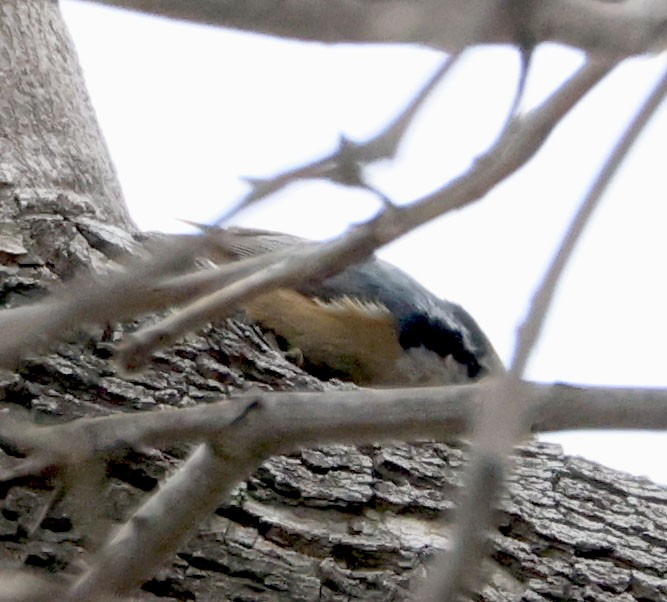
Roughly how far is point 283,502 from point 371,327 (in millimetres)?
807

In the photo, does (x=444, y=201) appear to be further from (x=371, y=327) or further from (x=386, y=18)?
(x=371, y=327)

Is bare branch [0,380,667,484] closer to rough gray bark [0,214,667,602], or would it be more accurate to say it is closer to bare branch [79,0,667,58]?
bare branch [79,0,667,58]

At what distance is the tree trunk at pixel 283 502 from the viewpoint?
152 centimetres

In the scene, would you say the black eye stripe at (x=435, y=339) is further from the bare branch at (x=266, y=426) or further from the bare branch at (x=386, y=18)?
the bare branch at (x=386, y=18)

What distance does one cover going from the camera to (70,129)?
7.65 ft

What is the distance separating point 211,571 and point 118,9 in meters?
1.02

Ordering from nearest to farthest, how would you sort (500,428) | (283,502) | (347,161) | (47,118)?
(500,428), (347,161), (283,502), (47,118)

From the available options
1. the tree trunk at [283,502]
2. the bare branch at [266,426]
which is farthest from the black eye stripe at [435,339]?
the bare branch at [266,426]

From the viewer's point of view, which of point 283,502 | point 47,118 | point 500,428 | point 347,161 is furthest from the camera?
point 47,118

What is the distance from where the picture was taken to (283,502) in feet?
5.32

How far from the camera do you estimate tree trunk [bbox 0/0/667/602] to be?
1.52 m

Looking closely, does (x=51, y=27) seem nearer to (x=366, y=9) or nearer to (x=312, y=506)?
(x=312, y=506)

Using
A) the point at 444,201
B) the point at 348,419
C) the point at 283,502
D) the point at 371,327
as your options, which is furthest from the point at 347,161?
the point at 371,327

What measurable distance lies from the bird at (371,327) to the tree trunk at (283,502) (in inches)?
11.3
